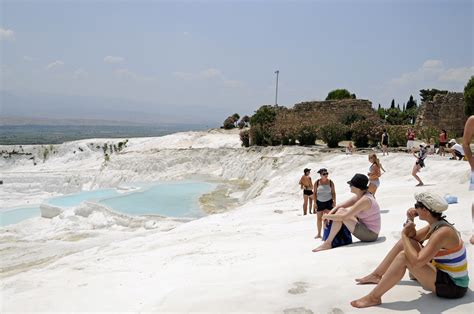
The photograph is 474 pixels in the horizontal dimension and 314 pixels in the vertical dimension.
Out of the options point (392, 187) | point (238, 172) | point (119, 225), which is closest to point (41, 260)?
point (119, 225)

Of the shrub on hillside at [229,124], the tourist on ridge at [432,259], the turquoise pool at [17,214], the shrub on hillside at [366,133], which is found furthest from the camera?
the shrub on hillside at [229,124]

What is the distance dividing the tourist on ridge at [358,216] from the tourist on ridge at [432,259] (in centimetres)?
166

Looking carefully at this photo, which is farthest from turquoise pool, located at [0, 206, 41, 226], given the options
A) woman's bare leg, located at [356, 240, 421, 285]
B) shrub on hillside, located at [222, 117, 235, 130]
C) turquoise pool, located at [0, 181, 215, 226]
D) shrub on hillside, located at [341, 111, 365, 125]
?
shrub on hillside, located at [222, 117, 235, 130]

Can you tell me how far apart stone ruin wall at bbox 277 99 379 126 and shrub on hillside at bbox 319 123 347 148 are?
26.2 ft

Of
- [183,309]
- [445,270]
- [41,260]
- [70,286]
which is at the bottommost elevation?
[41,260]

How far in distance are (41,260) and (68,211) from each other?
5841 mm

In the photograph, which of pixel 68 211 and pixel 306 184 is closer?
pixel 306 184

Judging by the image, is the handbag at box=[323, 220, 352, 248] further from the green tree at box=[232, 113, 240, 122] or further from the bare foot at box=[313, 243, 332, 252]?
the green tree at box=[232, 113, 240, 122]

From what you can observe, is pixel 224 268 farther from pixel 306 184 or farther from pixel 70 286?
pixel 306 184

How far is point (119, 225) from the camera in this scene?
1459cm

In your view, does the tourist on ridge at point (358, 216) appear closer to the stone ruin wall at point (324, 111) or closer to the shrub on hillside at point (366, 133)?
the shrub on hillside at point (366, 133)

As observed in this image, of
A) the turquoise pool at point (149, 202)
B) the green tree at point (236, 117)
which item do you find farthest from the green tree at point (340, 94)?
the turquoise pool at point (149, 202)

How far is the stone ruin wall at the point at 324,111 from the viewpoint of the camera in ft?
109

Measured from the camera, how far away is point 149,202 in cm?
1819
